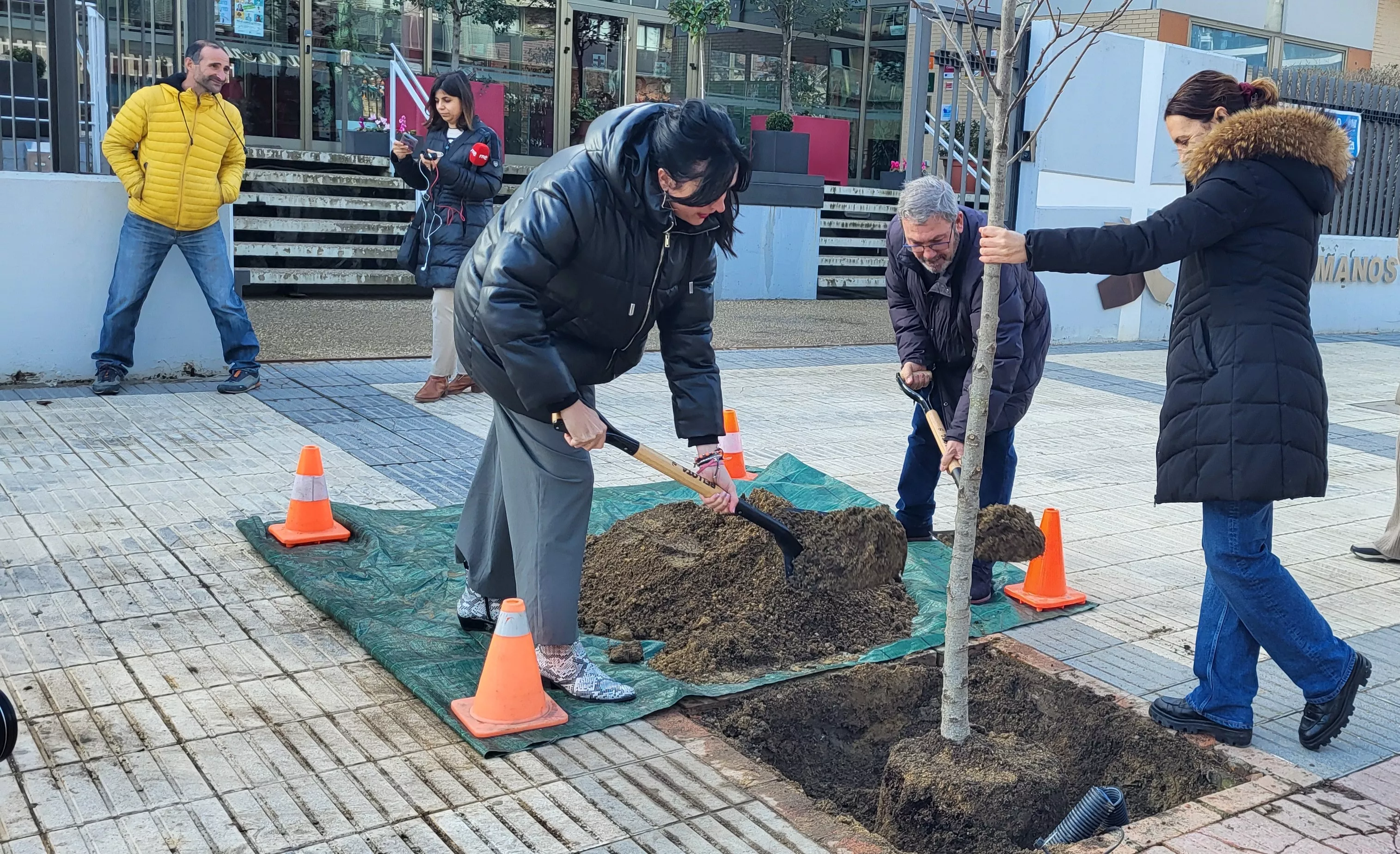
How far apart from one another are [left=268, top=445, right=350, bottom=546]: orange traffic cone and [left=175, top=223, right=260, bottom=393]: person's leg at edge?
3045 mm

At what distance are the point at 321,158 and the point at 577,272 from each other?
35.3 ft

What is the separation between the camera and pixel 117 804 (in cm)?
302

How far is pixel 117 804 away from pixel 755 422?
214 inches

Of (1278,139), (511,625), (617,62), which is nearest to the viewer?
(1278,139)

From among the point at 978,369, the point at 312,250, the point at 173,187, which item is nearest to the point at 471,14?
the point at 312,250

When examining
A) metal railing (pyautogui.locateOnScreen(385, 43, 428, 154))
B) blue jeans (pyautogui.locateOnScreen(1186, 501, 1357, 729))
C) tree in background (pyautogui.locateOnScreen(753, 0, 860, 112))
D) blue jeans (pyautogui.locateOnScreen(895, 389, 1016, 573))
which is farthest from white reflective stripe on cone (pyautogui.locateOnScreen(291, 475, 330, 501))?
tree in background (pyautogui.locateOnScreen(753, 0, 860, 112))

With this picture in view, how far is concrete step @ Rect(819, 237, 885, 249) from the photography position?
16.6 m

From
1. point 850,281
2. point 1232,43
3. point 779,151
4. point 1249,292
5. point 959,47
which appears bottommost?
point 850,281

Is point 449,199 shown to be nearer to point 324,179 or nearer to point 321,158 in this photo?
point 324,179

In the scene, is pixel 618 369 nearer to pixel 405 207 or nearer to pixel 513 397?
pixel 513 397

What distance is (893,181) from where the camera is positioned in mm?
18188

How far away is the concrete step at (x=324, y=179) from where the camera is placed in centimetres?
1279

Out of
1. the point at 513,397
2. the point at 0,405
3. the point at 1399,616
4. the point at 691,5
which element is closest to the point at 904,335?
the point at 513,397

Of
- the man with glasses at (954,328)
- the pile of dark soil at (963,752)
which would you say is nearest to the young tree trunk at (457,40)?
the man with glasses at (954,328)
